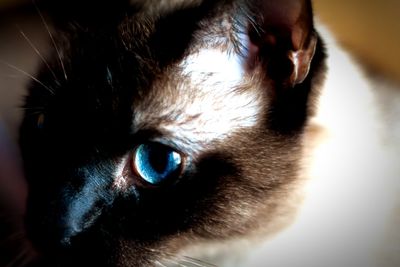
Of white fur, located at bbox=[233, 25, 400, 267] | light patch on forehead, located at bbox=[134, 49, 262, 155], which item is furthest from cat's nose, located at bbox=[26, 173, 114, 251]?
white fur, located at bbox=[233, 25, 400, 267]

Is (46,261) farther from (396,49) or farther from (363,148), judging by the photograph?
(396,49)

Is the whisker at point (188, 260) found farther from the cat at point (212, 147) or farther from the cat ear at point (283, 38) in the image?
the cat ear at point (283, 38)

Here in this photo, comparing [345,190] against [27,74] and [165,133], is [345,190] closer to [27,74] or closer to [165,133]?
[165,133]

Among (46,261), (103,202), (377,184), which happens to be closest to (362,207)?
(377,184)

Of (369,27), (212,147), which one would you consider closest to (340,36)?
(369,27)

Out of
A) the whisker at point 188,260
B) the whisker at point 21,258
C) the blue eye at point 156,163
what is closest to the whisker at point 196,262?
the whisker at point 188,260

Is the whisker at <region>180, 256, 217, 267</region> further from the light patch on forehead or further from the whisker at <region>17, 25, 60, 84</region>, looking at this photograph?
the whisker at <region>17, 25, 60, 84</region>
